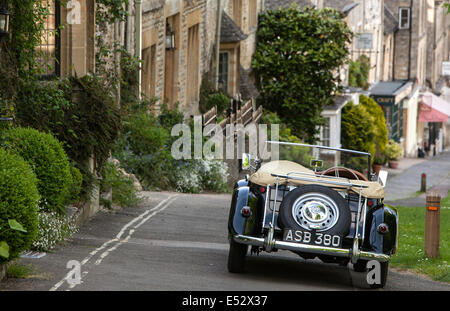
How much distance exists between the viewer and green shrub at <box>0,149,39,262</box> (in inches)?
300

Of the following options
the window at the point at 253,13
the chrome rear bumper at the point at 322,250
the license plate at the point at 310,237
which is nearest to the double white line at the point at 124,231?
the chrome rear bumper at the point at 322,250

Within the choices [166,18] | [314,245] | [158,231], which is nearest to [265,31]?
[166,18]

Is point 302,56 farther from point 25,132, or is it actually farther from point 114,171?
point 25,132

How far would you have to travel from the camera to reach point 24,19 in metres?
11.2

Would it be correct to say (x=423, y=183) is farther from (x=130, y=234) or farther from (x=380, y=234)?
(x=380, y=234)

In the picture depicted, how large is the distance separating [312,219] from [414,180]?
28008 millimetres

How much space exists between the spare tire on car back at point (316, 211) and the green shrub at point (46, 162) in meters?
3.33

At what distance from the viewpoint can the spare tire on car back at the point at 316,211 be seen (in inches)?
338

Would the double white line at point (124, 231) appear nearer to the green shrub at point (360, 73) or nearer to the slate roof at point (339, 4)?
the slate roof at point (339, 4)

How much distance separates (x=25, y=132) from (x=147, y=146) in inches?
320

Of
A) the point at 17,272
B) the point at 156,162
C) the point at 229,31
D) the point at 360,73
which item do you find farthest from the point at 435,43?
the point at 17,272

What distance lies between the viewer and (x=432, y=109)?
55500 millimetres

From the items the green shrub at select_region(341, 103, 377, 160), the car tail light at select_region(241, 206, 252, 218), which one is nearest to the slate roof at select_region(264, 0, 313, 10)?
the green shrub at select_region(341, 103, 377, 160)

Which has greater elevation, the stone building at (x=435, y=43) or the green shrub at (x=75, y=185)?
the stone building at (x=435, y=43)
